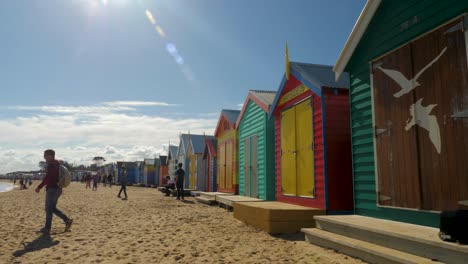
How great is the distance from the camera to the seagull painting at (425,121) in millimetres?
4621

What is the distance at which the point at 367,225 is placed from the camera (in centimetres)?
492

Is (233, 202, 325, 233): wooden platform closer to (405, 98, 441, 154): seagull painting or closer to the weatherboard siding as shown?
(405, 98, 441, 154): seagull painting

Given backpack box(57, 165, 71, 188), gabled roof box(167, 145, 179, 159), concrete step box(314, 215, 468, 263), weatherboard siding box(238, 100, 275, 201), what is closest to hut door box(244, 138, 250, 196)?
weatherboard siding box(238, 100, 275, 201)

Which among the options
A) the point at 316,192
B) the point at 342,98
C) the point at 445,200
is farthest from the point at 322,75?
the point at 445,200

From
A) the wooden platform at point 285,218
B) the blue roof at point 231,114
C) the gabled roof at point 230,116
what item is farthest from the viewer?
the blue roof at point 231,114

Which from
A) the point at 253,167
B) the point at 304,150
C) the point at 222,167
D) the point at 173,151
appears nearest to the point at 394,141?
the point at 304,150

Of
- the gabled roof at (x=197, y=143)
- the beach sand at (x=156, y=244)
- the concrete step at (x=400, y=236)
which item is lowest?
the beach sand at (x=156, y=244)

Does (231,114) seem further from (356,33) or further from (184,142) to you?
(184,142)

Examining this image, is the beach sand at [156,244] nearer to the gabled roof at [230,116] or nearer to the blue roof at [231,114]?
the gabled roof at [230,116]

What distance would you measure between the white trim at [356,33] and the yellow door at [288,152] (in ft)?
8.45

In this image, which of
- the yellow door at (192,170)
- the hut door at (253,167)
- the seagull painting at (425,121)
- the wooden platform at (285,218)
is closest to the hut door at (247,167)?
the hut door at (253,167)

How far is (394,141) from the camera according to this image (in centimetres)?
540

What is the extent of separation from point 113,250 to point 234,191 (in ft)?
31.4

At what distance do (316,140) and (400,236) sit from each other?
399cm
